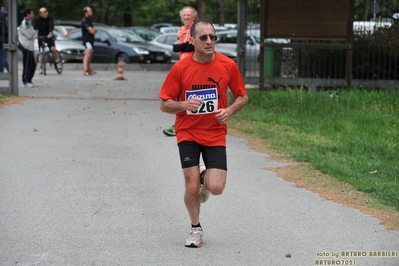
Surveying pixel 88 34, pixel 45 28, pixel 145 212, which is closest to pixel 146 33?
pixel 88 34

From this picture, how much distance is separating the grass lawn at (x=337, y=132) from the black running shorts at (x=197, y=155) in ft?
6.32

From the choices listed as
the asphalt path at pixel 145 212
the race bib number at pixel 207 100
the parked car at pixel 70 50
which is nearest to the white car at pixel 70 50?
the parked car at pixel 70 50

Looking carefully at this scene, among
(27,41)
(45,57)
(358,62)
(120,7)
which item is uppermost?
(120,7)

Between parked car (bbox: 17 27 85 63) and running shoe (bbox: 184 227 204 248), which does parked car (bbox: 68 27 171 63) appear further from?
running shoe (bbox: 184 227 204 248)

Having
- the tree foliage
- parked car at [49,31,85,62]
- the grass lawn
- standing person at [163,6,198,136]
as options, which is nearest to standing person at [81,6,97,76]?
parked car at [49,31,85,62]

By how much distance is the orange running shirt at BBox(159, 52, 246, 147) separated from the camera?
6.81 meters

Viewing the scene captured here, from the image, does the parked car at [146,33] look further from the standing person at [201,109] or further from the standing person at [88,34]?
the standing person at [201,109]

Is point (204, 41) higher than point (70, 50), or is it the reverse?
point (204, 41)

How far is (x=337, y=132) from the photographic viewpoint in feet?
43.0

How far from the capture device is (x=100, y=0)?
49.5m

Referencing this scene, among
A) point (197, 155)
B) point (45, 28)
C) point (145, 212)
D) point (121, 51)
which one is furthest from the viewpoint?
point (121, 51)

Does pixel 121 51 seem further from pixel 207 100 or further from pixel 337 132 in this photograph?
pixel 207 100

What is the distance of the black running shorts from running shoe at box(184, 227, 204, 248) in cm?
53

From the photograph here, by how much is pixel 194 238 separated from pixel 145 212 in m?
1.37
